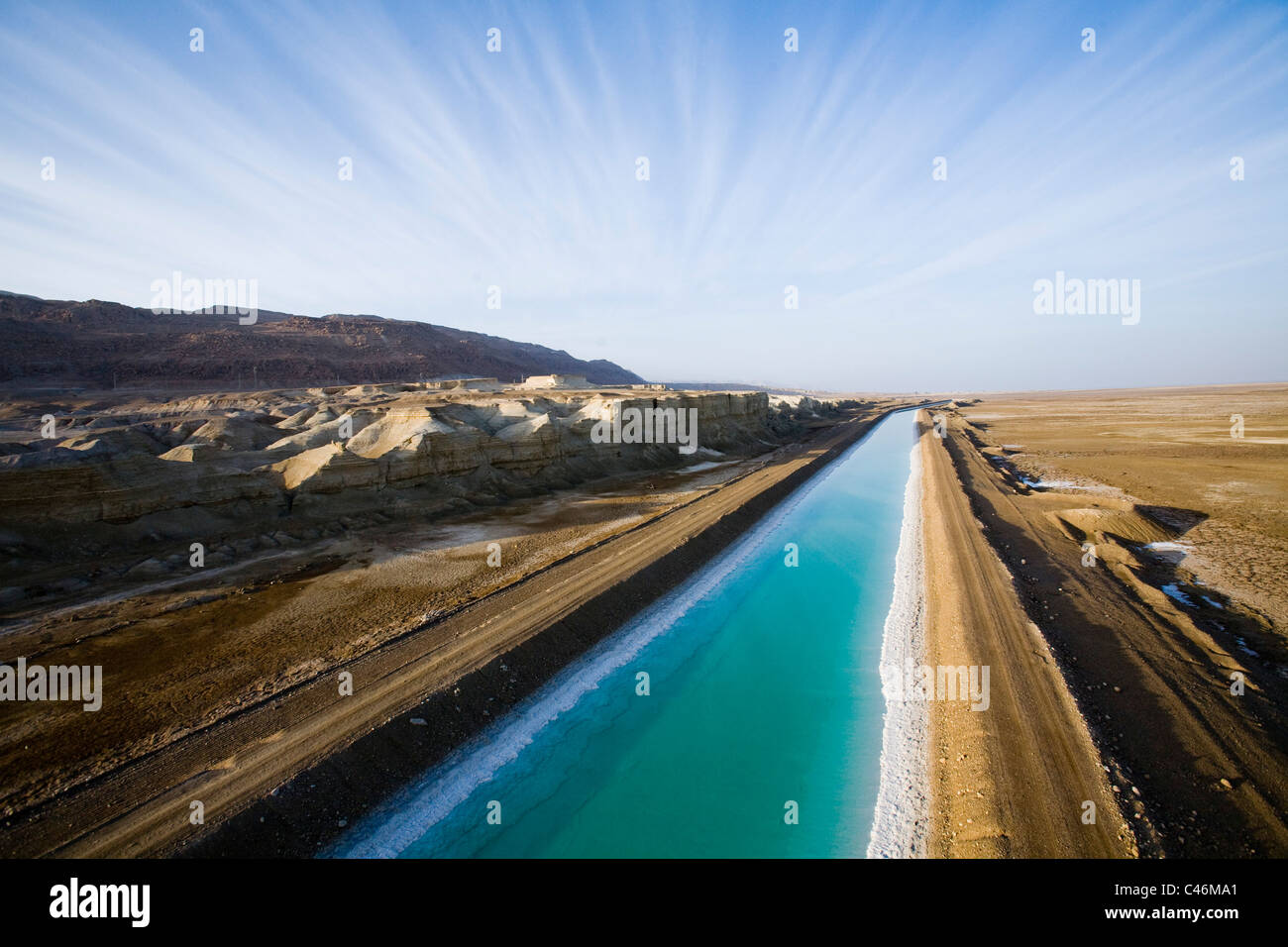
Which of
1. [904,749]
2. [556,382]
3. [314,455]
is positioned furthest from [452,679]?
[556,382]

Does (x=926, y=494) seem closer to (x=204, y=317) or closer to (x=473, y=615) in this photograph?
(x=473, y=615)

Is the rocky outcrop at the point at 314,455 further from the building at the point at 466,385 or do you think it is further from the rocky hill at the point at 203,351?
the rocky hill at the point at 203,351

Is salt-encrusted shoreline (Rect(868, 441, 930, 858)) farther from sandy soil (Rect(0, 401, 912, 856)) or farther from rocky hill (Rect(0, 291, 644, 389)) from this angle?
rocky hill (Rect(0, 291, 644, 389))

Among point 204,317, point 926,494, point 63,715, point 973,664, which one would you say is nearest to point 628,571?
point 973,664

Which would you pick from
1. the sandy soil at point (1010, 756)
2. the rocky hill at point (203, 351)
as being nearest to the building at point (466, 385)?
the rocky hill at point (203, 351)

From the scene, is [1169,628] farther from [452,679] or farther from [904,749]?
[452,679]

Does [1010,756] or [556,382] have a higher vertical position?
[556,382]
